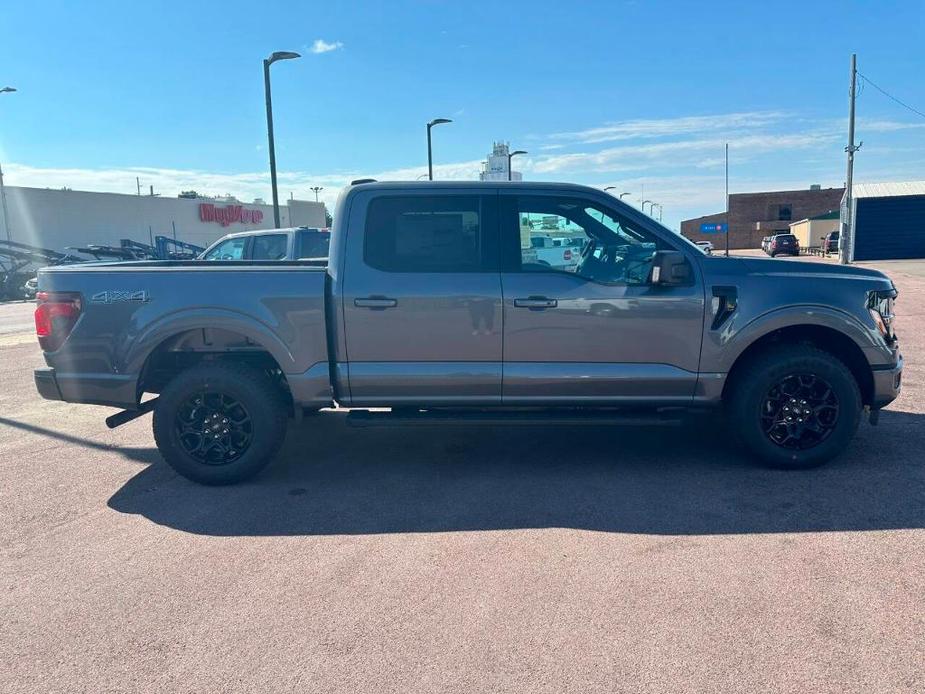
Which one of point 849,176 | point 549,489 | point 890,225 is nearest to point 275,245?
point 549,489

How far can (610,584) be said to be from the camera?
3438 mm

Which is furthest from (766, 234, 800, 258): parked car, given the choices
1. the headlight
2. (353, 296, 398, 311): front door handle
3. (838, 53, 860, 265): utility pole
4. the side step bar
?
the side step bar

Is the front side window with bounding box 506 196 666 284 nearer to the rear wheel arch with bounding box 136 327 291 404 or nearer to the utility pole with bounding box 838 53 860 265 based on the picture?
the rear wheel arch with bounding box 136 327 291 404

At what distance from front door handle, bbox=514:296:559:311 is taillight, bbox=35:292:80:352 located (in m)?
3.06

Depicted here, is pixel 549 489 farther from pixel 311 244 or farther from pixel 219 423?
pixel 311 244

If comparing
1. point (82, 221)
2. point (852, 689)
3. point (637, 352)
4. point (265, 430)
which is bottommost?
point (852, 689)

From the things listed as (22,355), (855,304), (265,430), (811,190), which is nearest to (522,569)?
(265,430)

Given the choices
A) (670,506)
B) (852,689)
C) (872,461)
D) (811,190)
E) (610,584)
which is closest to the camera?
(852,689)

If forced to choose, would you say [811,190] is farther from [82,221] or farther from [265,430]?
[265,430]

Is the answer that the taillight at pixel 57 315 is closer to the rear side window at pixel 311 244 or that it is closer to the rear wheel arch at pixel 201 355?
the rear wheel arch at pixel 201 355

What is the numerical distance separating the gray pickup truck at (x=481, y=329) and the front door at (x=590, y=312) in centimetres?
1

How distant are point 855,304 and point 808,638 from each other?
2.71 metres

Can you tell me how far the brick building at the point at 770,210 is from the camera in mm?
69688

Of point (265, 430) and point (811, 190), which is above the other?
point (811, 190)
